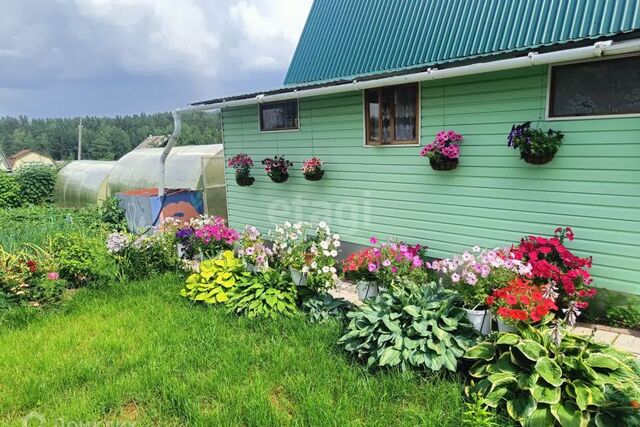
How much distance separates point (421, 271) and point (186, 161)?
8.57 meters

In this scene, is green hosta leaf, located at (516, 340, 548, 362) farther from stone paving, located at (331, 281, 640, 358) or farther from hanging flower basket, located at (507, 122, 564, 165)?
hanging flower basket, located at (507, 122, 564, 165)

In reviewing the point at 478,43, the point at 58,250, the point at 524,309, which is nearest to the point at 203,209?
the point at 58,250

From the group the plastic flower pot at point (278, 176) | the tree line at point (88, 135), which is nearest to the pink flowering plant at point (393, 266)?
the plastic flower pot at point (278, 176)

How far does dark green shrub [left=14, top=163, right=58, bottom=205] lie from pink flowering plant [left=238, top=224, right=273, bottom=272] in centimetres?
1461

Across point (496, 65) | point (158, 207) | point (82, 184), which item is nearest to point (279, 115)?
point (158, 207)

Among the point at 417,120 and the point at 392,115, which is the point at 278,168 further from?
the point at 417,120

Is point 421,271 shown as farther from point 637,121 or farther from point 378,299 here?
point 637,121

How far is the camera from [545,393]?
9.11ft

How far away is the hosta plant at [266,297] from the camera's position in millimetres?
4816

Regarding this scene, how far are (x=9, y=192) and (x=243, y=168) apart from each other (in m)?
12.3

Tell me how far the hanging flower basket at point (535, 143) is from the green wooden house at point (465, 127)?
0.15m

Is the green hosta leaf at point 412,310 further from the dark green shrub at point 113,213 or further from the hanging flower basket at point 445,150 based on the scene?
the dark green shrub at point 113,213

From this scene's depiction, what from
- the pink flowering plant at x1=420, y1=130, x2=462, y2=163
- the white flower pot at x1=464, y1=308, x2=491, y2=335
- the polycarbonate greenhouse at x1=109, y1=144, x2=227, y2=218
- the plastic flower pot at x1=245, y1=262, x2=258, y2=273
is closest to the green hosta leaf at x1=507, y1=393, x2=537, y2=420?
the white flower pot at x1=464, y1=308, x2=491, y2=335

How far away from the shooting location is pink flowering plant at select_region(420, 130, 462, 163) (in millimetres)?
5223
